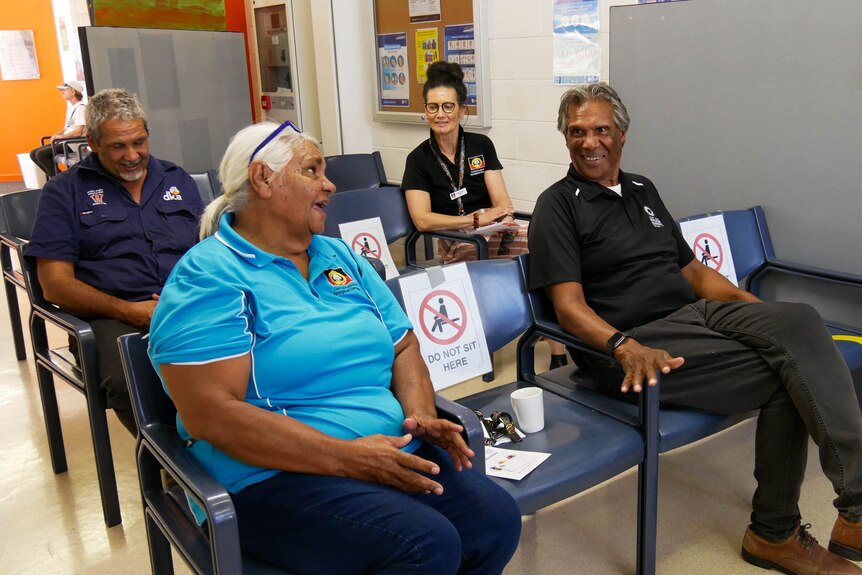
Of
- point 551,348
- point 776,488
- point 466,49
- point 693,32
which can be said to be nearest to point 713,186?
point 693,32

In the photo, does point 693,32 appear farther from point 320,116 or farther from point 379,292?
point 320,116

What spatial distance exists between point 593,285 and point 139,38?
11.1ft

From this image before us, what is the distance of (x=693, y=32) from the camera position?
9.64 feet

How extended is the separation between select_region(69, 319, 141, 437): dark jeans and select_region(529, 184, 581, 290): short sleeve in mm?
1232

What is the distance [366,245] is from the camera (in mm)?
3389

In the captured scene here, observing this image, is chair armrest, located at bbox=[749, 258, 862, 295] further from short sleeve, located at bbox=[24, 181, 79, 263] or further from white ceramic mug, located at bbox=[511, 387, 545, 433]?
short sleeve, located at bbox=[24, 181, 79, 263]

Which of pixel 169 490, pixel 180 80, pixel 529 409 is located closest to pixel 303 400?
pixel 169 490

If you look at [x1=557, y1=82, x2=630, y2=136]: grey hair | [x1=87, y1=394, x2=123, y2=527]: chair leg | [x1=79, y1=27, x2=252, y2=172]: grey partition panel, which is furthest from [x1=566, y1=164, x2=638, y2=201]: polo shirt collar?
[x1=79, y1=27, x2=252, y2=172]: grey partition panel

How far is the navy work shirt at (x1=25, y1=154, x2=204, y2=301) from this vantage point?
2.54m

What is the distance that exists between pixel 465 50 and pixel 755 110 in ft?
5.94

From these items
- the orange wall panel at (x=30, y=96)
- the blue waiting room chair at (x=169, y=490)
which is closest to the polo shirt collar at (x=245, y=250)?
the blue waiting room chair at (x=169, y=490)

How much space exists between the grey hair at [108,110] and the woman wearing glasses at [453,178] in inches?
51.9

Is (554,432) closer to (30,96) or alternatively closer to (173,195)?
(173,195)

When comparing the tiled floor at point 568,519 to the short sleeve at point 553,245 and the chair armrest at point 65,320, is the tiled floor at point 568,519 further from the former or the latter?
the short sleeve at point 553,245
